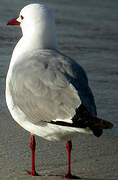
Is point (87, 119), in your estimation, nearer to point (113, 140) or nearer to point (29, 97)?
point (29, 97)

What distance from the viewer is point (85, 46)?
Result: 9.54 metres

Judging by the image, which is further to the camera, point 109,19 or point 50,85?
point 109,19

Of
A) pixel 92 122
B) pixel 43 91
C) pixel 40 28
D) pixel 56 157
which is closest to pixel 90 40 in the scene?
pixel 40 28

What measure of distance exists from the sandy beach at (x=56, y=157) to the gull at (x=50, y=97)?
133 mm

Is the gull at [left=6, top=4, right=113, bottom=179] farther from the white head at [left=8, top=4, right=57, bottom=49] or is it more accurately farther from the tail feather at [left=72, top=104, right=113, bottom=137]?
the white head at [left=8, top=4, right=57, bottom=49]

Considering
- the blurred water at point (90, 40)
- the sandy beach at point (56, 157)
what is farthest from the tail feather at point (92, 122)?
the blurred water at point (90, 40)

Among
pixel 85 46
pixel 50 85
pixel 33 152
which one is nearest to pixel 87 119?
pixel 50 85

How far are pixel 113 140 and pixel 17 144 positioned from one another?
1.01 meters

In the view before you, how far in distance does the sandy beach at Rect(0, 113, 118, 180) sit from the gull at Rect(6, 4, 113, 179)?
133 mm

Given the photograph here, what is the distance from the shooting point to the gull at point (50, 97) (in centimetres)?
412

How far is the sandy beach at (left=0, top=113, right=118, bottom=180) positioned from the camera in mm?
4680

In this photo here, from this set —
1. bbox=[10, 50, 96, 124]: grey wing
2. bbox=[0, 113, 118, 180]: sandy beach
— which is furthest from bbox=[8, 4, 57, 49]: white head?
bbox=[0, 113, 118, 180]: sandy beach

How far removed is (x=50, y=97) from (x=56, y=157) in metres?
0.89

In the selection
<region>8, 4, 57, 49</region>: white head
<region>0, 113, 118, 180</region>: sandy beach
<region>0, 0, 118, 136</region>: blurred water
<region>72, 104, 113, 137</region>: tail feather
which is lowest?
<region>0, 0, 118, 136</region>: blurred water
